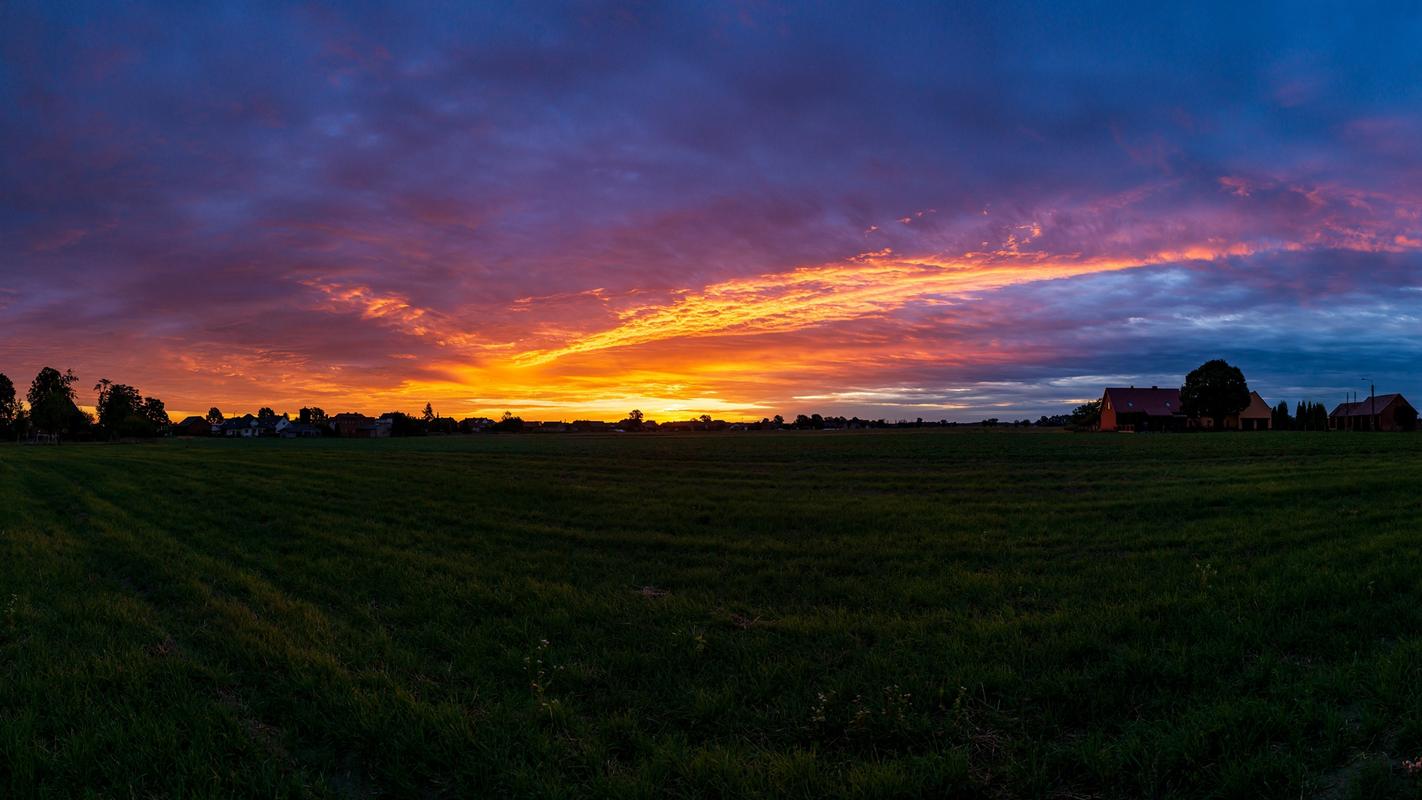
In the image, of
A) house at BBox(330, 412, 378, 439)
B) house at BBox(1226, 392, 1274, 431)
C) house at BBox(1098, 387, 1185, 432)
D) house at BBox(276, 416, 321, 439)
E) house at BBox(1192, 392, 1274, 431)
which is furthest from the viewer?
house at BBox(276, 416, 321, 439)

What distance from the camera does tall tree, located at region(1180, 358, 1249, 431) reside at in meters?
89.7

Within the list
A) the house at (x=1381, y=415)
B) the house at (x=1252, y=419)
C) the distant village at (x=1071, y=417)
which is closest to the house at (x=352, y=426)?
the distant village at (x=1071, y=417)

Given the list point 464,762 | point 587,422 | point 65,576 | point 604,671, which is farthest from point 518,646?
point 587,422

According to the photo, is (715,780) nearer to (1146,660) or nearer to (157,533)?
(1146,660)

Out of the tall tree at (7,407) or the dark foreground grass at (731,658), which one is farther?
the tall tree at (7,407)

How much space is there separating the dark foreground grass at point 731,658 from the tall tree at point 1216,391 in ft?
310

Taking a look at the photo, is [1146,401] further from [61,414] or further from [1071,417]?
[61,414]

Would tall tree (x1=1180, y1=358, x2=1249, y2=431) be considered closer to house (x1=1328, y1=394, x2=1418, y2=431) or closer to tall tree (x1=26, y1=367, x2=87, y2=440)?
house (x1=1328, y1=394, x2=1418, y2=431)

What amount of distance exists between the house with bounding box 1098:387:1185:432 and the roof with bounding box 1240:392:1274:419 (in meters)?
10.8

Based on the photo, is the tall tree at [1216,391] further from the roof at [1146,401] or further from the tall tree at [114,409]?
the tall tree at [114,409]

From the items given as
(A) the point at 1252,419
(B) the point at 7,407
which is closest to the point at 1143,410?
(A) the point at 1252,419

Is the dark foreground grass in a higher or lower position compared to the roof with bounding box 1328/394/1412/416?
lower

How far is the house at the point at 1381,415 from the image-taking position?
297 feet

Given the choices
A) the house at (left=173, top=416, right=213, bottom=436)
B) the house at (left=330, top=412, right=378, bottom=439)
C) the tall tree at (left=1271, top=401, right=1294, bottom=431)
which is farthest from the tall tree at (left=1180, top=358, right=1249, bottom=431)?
the house at (left=173, top=416, right=213, bottom=436)
